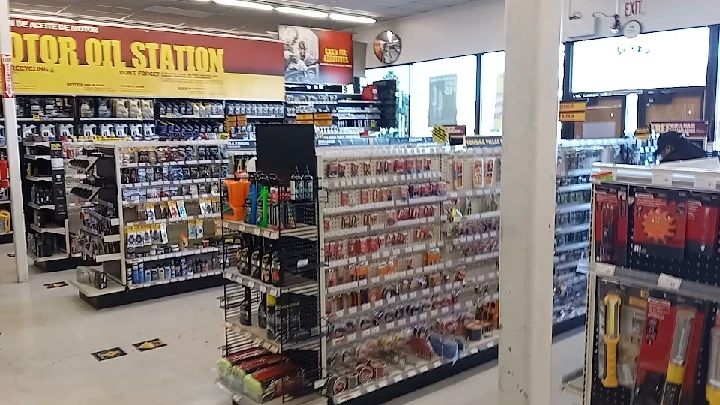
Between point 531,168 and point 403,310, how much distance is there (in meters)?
2.07

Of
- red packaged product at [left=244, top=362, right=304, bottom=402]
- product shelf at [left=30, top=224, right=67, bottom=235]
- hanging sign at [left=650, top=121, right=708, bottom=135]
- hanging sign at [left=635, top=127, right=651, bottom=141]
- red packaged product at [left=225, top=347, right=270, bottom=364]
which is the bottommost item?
red packaged product at [left=244, top=362, right=304, bottom=402]

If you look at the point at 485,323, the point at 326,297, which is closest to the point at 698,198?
the point at 326,297

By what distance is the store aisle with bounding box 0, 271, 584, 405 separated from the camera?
4164 millimetres

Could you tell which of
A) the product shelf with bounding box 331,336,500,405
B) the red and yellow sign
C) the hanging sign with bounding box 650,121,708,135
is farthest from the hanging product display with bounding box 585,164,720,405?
the red and yellow sign

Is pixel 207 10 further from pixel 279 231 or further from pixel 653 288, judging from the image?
pixel 653 288

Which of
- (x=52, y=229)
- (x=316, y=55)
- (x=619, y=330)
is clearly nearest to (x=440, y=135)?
(x=619, y=330)

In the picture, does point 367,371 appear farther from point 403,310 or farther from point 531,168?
point 531,168

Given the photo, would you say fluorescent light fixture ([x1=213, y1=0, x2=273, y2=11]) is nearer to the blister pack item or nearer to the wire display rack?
the blister pack item

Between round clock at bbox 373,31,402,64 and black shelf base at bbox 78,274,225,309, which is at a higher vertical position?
round clock at bbox 373,31,402,64

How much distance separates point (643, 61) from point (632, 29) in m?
0.56

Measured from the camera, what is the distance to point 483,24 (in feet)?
38.1

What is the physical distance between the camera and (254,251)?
3846mm

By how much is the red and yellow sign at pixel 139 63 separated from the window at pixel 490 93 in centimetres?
421

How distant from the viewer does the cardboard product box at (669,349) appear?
2.43m
